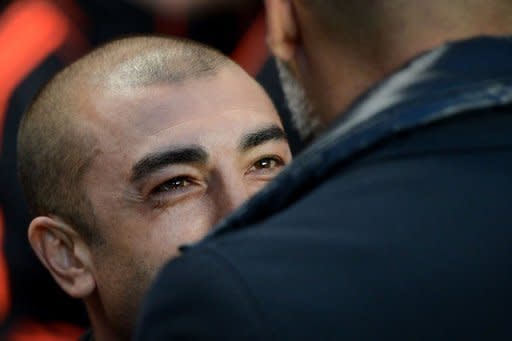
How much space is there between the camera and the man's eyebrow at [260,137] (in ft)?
6.08

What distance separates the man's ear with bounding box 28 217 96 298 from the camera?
188 centimetres

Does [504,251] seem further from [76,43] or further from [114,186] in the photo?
[76,43]

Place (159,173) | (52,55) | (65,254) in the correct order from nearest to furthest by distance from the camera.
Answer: (159,173) → (65,254) → (52,55)

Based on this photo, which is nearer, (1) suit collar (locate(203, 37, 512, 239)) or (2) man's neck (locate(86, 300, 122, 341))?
(1) suit collar (locate(203, 37, 512, 239))

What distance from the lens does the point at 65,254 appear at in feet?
6.26

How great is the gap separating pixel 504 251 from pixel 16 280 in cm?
199

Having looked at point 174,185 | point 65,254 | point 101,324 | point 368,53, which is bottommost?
point 101,324

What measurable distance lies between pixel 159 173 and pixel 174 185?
0.04 meters

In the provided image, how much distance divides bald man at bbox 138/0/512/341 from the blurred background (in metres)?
1.56

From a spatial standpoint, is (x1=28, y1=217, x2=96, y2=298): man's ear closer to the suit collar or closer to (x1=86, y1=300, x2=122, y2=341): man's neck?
(x1=86, y1=300, x2=122, y2=341): man's neck

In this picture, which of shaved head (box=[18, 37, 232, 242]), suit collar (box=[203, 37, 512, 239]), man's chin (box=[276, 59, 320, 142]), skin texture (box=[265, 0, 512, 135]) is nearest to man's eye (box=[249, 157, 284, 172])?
shaved head (box=[18, 37, 232, 242])

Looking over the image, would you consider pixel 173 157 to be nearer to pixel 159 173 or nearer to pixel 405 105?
pixel 159 173

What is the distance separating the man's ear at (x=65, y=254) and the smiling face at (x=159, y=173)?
0.09 ft

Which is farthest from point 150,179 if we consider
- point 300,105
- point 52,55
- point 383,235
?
point 52,55
